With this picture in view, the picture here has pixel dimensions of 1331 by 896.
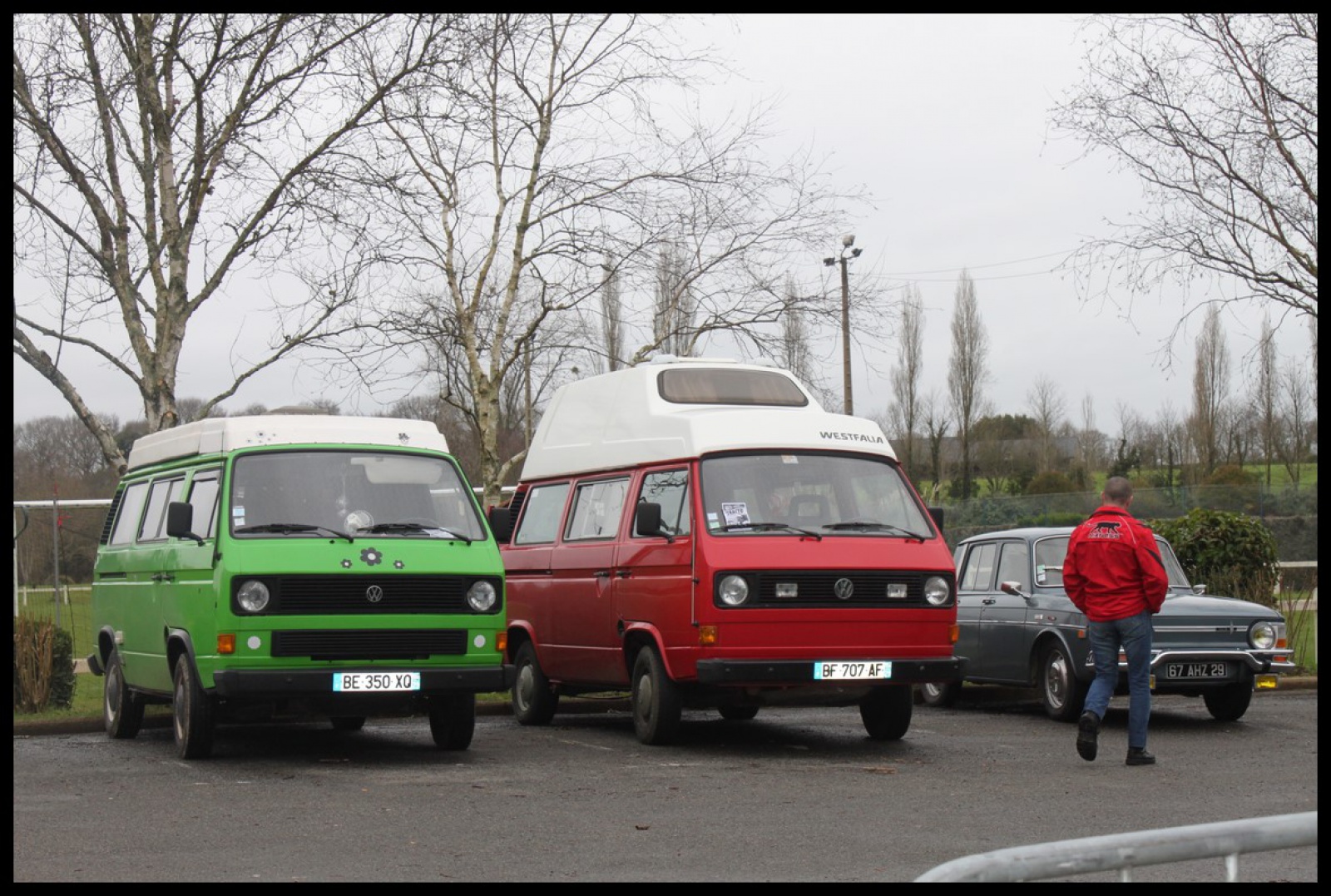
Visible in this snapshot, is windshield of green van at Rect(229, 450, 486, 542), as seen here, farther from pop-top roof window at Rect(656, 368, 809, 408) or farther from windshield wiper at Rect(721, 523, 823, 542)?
pop-top roof window at Rect(656, 368, 809, 408)

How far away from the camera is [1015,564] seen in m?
15.9

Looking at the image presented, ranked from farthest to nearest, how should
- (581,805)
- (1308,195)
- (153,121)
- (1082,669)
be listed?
(1308,195) → (153,121) → (1082,669) → (581,805)

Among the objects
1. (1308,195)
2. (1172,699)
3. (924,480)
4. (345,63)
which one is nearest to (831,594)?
(1172,699)

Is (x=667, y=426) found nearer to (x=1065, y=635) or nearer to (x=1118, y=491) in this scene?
(x=1118, y=491)

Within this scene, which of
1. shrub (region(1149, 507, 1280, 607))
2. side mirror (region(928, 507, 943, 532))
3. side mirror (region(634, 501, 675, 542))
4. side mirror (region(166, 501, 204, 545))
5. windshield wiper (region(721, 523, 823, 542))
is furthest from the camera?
shrub (region(1149, 507, 1280, 607))

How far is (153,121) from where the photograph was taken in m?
16.1

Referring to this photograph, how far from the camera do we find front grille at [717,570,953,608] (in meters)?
12.3

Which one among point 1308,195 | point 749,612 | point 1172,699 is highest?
point 1308,195

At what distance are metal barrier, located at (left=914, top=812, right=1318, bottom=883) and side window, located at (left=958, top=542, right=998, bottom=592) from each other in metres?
12.1

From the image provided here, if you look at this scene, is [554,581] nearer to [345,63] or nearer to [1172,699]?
[345,63]

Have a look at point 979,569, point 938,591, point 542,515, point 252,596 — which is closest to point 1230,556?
point 979,569

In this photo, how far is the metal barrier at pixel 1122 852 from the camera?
12.6 feet

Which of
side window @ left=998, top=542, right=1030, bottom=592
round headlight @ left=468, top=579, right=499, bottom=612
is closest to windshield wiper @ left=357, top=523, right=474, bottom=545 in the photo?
round headlight @ left=468, top=579, right=499, bottom=612
